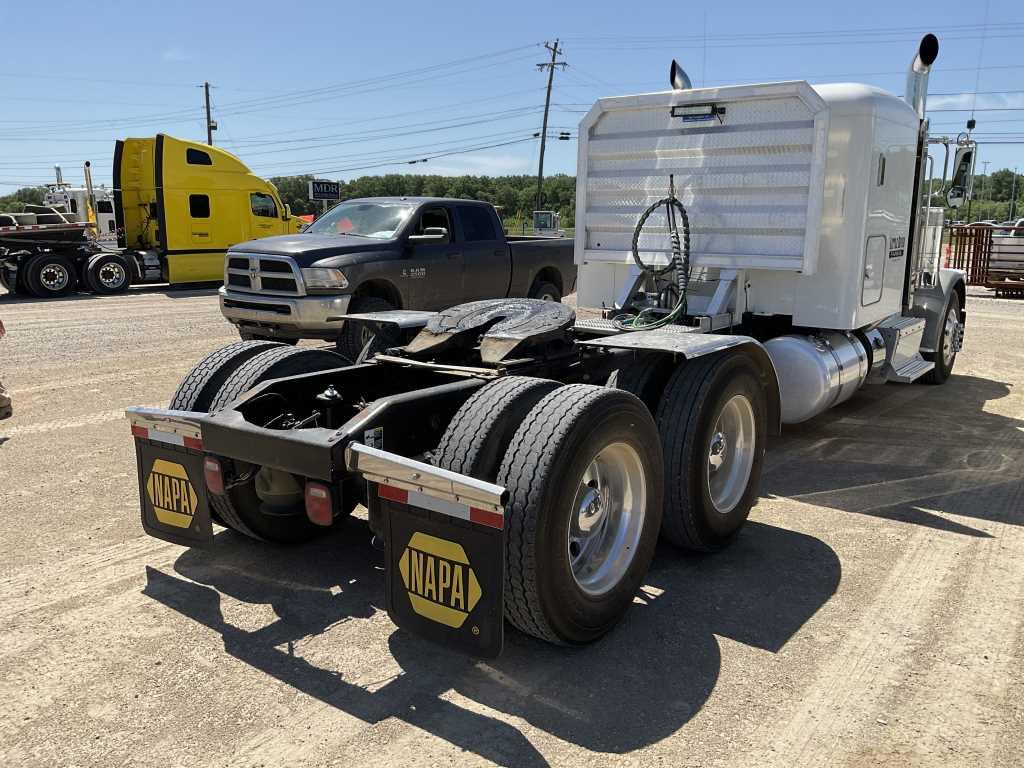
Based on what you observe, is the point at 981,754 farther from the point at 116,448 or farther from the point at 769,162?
the point at 116,448

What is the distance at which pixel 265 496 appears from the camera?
4262 millimetres

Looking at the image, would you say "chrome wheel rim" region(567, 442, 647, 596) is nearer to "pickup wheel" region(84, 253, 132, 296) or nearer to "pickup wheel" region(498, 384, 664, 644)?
"pickup wheel" region(498, 384, 664, 644)

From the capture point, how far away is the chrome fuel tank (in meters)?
6.32

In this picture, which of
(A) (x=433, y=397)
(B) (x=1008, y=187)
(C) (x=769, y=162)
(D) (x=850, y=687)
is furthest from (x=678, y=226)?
(B) (x=1008, y=187)

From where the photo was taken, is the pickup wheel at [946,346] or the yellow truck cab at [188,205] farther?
the yellow truck cab at [188,205]

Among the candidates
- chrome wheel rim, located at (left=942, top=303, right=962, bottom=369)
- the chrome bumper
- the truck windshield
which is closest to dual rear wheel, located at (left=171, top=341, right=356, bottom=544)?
the chrome bumper

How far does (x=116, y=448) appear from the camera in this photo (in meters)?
6.33

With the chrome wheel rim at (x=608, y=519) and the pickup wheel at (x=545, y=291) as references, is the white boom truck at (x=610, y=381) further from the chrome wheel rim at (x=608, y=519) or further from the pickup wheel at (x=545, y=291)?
the pickup wheel at (x=545, y=291)

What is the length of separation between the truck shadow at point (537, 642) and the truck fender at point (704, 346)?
2.74 feet

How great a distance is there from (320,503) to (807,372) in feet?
13.5

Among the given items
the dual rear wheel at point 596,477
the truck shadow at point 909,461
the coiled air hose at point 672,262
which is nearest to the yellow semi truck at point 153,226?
the coiled air hose at point 672,262

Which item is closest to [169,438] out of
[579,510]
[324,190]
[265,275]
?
[579,510]

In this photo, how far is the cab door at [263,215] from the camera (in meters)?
20.9

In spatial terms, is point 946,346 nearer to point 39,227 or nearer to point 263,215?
point 263,215
